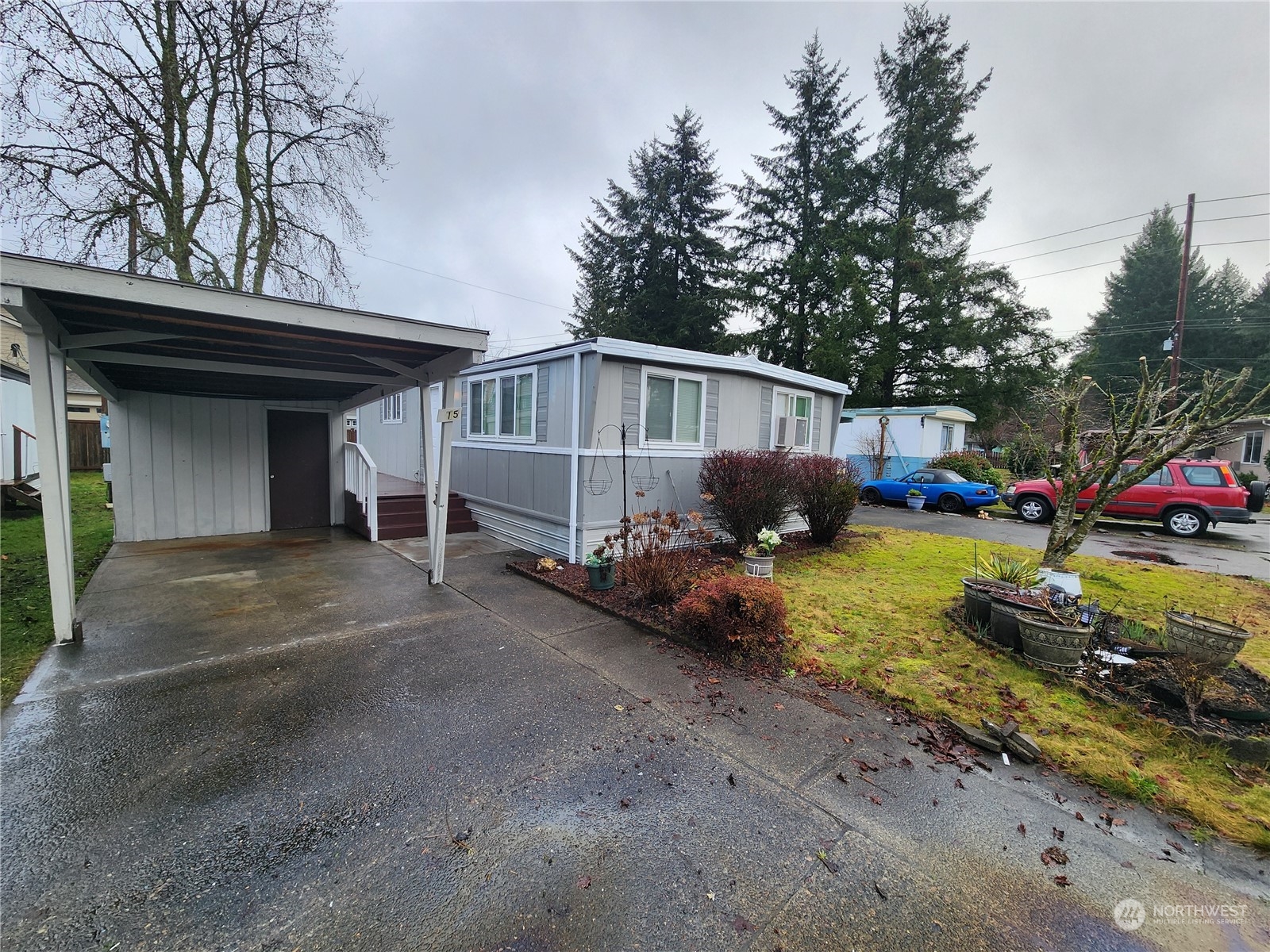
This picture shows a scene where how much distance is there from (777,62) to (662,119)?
529 centimetres

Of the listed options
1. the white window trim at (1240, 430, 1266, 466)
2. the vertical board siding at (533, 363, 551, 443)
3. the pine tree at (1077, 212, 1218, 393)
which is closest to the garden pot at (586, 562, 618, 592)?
the vertical board siding at (533, 363, 551, 443)

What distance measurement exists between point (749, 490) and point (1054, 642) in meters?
3.91

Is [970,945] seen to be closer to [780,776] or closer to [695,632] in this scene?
[780,776]

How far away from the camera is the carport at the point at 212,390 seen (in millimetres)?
3775

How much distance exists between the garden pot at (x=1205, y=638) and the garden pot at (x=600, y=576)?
488 centimetres

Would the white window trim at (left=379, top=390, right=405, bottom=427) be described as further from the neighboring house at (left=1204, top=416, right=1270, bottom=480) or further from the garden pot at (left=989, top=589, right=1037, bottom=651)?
the neighboring house at (left=1204, top=416, right=1270, bottom=480)

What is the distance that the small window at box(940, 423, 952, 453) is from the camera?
18234 mm

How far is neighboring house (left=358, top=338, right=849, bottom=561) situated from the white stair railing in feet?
6.04

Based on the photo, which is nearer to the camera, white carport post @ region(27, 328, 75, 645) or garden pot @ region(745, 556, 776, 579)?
white carport post @ region(27, 328, 75, 645)

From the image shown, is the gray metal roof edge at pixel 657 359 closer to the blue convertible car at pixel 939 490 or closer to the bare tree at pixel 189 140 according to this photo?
the blue convertible car at pixel 939 490

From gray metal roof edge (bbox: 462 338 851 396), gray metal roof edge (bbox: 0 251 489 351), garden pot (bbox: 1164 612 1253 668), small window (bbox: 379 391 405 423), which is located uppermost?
gray metal roof edge (bbox: 462 338 851 396)

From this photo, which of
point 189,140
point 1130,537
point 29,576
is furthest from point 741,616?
point 189,140

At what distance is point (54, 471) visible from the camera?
12.8 feet

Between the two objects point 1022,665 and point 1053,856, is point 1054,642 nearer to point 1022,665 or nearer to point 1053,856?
point 1022,665
